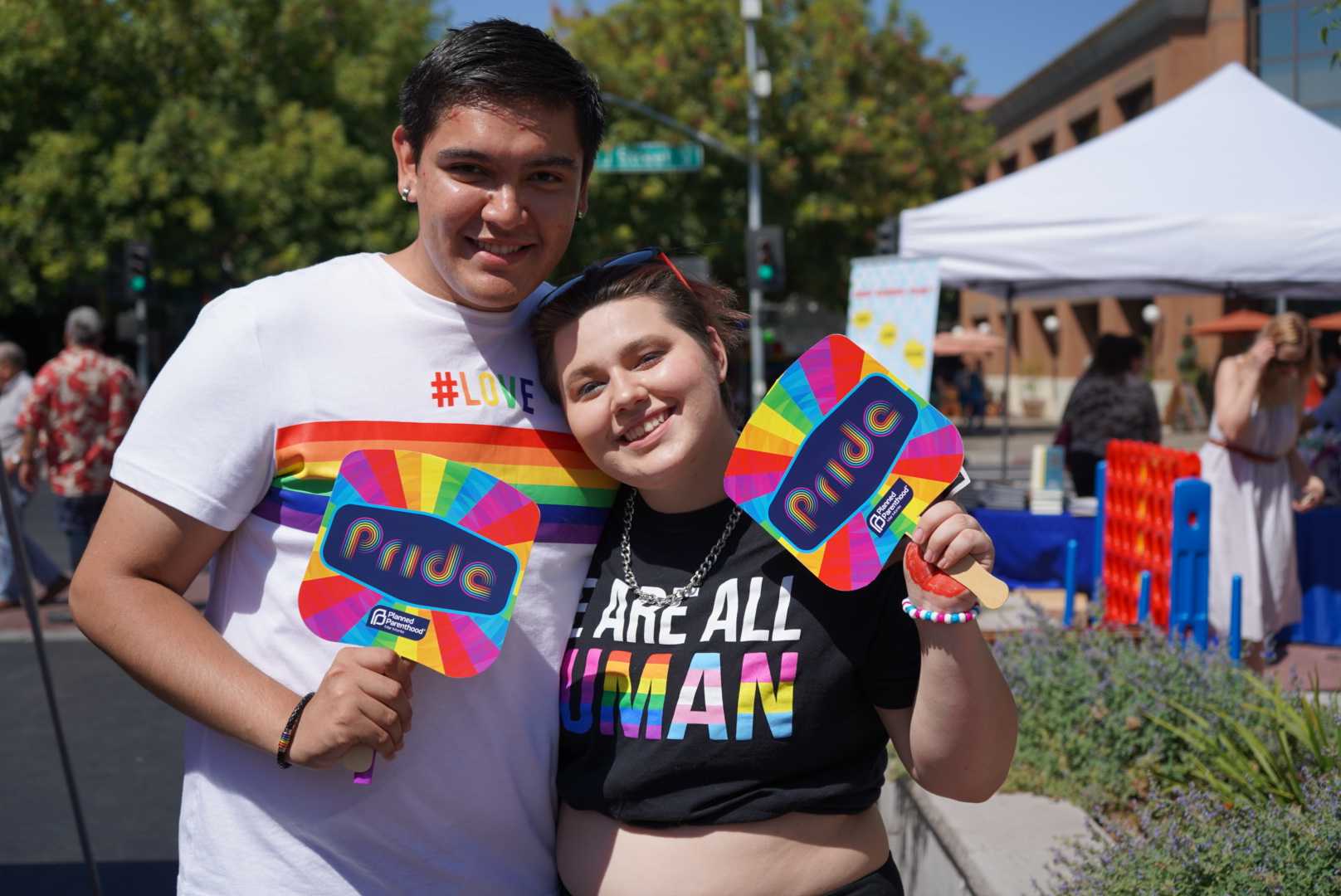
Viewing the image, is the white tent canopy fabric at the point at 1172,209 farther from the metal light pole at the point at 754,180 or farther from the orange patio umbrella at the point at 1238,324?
the orange patio umbrella at the point at 1238,324

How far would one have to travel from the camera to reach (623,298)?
191 cm

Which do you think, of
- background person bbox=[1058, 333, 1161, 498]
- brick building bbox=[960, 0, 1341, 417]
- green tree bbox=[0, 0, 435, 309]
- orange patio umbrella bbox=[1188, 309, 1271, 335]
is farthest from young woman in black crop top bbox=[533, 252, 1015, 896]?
orange patio umbrella bbox=[1188, 309, 1271, 335]

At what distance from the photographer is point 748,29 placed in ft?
71.8

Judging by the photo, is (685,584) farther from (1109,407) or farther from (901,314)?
(1109,407)

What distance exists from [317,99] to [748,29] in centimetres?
989

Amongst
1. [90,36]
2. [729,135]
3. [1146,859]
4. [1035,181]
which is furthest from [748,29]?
[1146,859]

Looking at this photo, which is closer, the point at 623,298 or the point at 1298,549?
the point at 623,298

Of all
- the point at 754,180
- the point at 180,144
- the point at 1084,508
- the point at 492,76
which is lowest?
the point at 1084,508

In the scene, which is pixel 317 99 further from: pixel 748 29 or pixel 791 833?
pixel 791 833

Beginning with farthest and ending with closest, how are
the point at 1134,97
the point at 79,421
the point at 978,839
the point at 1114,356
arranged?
the point at 1134,97, the point at 1114,356, the point at 79,421, the point at 978,839

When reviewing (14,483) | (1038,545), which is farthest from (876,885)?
(14,483)

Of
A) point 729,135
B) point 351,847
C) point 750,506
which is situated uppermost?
point 729,135

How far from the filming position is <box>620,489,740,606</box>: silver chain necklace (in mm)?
1859

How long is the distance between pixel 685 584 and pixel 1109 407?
702 cm
